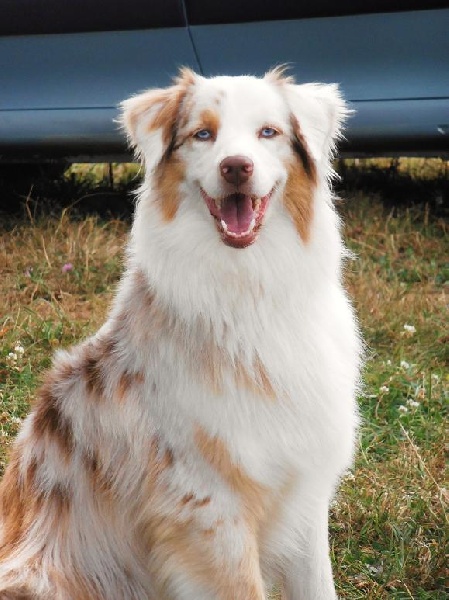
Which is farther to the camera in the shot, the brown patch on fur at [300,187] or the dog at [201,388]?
Result: the brown patch on fur at [300,187]

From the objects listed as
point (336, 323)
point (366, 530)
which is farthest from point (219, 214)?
point (366, 530)

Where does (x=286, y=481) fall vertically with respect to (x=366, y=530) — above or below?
above

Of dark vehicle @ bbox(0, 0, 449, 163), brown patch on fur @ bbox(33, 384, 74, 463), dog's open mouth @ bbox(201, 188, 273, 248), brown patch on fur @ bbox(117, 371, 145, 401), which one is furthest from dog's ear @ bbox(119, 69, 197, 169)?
dark vehicle @ bbox(0, 0, 449, 163)

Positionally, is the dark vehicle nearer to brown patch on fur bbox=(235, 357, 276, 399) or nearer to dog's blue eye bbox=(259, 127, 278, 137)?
dog's blue eye bbox=(259, 127, 278, 137)

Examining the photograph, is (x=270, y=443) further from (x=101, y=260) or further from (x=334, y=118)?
(x=101, y=260)

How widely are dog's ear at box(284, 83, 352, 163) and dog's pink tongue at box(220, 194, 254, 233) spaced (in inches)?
10.0

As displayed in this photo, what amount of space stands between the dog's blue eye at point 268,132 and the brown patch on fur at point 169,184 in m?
0.23

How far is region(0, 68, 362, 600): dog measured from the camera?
2.48m

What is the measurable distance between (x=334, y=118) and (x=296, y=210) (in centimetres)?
33

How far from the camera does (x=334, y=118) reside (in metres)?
2.77

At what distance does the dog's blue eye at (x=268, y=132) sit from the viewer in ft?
8.55

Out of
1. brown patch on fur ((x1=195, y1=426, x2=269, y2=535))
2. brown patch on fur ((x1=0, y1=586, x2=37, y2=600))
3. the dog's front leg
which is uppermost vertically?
brown patch on fur ((x1=195, y1=426, x2=269, y2=535))

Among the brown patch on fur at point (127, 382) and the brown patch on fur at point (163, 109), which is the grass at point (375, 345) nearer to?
the brown patch on fur at point (127, 382)

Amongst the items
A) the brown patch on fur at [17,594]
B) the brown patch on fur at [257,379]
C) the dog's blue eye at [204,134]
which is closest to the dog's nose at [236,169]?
the dog's blue eye at [204,134]
